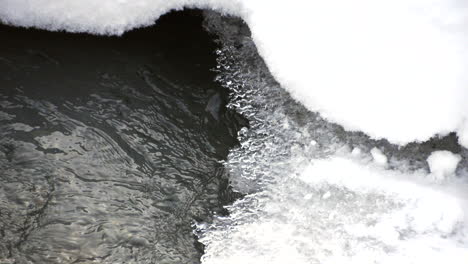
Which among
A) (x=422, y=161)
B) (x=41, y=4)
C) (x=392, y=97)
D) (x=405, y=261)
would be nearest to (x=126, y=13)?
(x=41, y=4)

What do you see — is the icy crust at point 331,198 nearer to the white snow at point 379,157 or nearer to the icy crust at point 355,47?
the white snow at point 379,157

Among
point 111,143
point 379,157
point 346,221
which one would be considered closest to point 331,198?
point 346,221

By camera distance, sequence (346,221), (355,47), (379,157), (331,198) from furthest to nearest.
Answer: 1. (355,47)
2. (379,157)
3. (331,198)
4. (346,221)

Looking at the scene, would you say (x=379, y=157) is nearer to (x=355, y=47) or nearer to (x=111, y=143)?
(x=355, y=47)

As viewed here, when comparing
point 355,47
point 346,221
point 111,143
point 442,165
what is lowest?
point 111,143

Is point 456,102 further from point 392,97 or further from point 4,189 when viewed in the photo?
point 4,189
